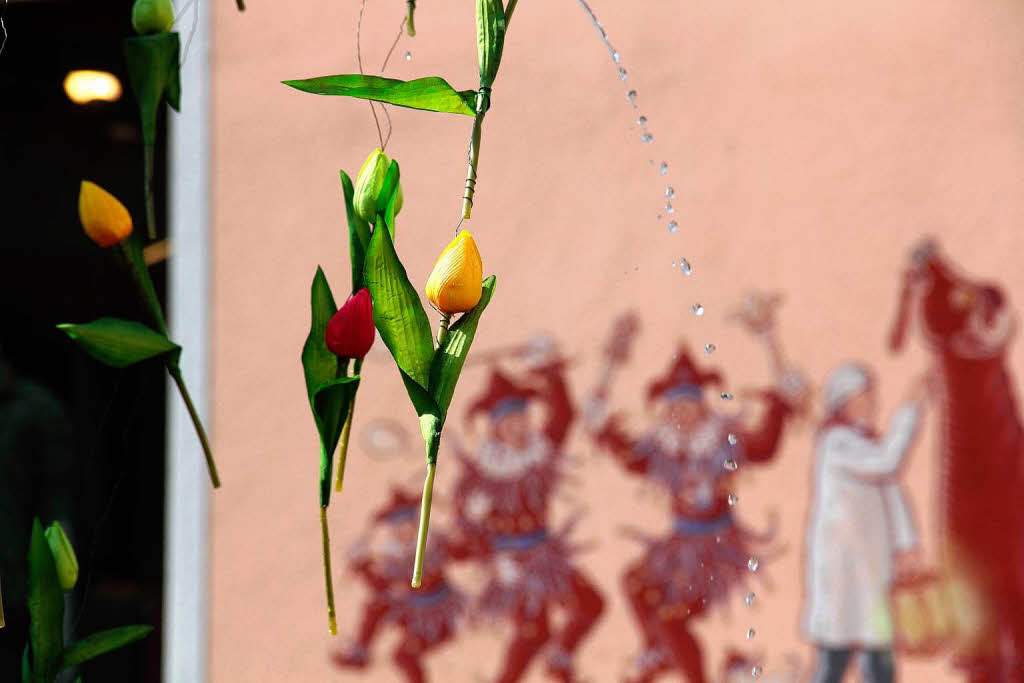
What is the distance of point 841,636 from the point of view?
184 centimetres

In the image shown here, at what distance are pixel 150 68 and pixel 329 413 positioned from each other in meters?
0.20

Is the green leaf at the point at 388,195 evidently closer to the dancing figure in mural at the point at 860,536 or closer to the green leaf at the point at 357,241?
the green leaf at the point at 357,241

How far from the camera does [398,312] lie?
17.8 inches

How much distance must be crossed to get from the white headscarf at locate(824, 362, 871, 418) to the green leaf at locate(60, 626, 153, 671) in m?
1.44

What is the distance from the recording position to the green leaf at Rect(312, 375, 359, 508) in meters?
0.48

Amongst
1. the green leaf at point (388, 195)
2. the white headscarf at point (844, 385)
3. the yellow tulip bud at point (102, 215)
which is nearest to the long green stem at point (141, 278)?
the yellow tulip bud at point (102, 215)

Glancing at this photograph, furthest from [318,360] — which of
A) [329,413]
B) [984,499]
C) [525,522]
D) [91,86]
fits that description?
[91,86]

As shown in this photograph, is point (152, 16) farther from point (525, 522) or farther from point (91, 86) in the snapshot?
point (91, 86)

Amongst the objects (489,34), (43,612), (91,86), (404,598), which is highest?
(91,86)

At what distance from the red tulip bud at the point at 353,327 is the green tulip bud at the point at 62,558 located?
0.19m

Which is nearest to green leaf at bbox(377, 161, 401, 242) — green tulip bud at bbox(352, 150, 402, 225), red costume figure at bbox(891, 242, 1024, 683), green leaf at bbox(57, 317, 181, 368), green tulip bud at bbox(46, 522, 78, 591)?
green tulip bud at bbox(352, 150, 402, 225)

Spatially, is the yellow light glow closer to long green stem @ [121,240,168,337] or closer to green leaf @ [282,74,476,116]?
long green stem @ [121,240,168,337]

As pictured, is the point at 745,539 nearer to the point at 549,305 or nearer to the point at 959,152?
the point at 549,305

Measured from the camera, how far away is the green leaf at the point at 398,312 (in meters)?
0.45
